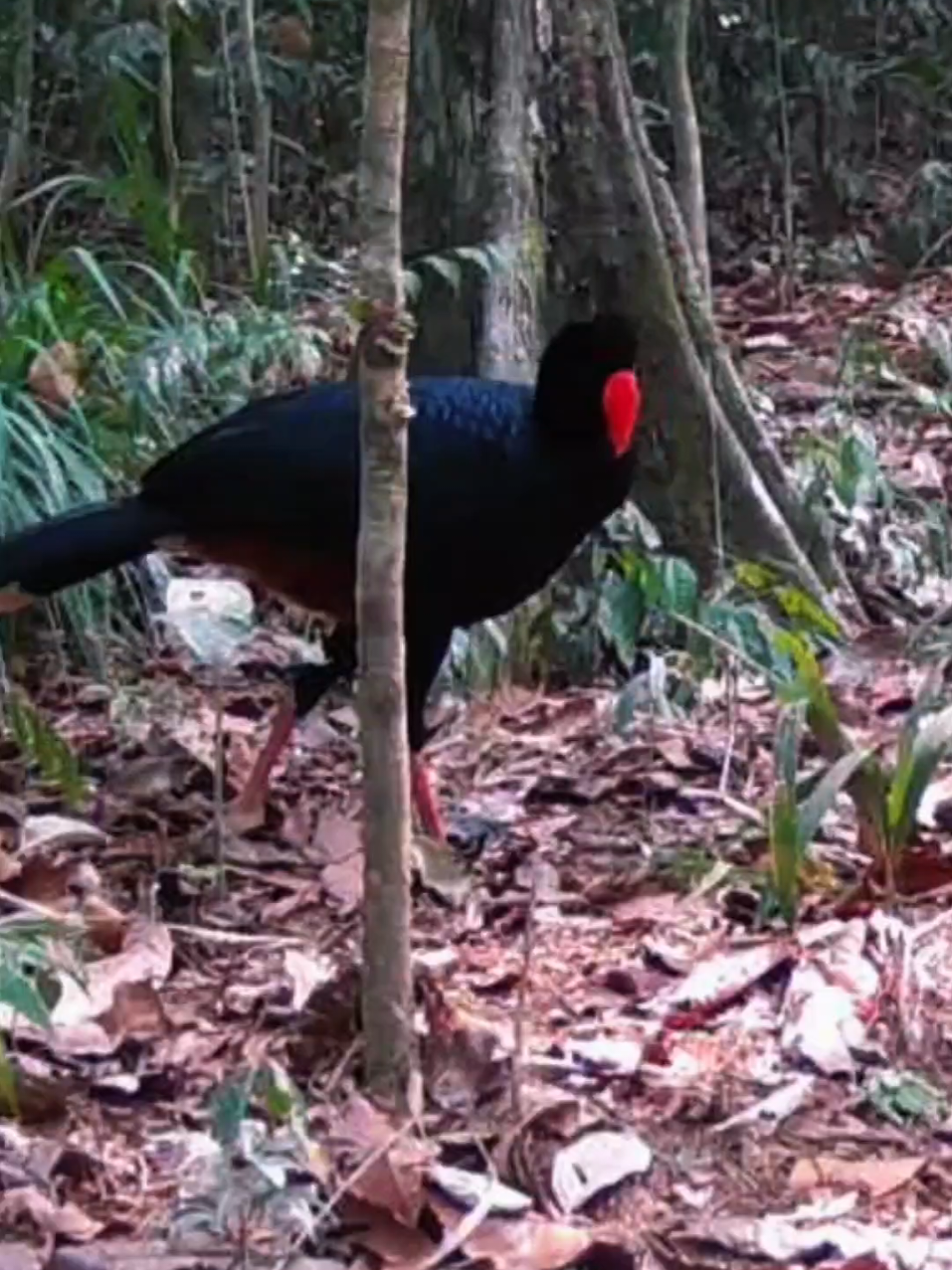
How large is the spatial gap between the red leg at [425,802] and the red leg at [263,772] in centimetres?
28

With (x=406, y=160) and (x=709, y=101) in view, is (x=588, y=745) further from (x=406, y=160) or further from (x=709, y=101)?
(x=709, y=101)

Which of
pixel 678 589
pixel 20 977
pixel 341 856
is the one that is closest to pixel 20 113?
pixel 678 589

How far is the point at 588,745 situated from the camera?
4.92 metres

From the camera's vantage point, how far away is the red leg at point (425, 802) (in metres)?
4.40

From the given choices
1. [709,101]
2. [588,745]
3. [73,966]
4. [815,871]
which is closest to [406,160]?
[588,745]

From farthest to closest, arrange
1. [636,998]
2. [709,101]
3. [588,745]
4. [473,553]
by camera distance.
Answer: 1. [709,101]
2. [588,745]
3. [473,553]
4. [636,998]

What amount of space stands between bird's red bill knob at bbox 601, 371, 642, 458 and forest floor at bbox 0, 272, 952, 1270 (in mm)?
572

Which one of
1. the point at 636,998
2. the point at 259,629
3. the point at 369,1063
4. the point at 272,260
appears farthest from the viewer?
the point at 272,260

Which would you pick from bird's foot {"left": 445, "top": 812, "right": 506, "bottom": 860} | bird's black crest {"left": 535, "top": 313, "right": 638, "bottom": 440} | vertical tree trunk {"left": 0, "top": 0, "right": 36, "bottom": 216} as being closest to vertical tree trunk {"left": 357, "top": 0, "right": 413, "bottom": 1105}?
bird's foot {"left": 445, "top": 812, "right": 506, "bottom": 860}

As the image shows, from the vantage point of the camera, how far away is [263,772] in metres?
4.61

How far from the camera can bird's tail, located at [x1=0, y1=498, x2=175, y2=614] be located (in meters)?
4.54

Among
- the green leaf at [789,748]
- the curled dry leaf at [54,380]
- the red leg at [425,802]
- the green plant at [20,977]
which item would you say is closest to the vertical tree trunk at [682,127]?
the curled dry leaf at [54,380]

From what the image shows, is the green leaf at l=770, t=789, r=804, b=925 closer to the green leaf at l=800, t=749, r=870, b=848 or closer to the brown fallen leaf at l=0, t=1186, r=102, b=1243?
the green leaf at l=800, t=749, r=870, b=848

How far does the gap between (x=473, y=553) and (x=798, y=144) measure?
22.8ft
